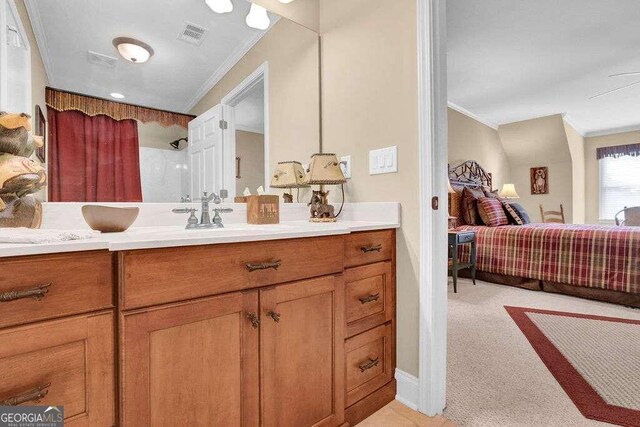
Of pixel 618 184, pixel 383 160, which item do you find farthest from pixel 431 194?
pixel 618 184

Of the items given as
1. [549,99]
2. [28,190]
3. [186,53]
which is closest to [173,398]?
[28,190]

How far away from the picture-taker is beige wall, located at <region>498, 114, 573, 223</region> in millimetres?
5875

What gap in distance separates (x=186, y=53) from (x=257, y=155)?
61 cm

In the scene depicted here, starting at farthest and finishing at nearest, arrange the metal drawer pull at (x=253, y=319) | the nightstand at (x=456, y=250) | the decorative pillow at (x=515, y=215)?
the decorative pillow at (x=515, y=215), the nightstand at (x=456, y=250), the metal drawer pull at (x=253, y=319)

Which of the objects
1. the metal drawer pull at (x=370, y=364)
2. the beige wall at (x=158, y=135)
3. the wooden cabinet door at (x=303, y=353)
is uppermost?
the beige wall at (x=158, y=135)

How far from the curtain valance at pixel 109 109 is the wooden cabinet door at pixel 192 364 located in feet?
3.10

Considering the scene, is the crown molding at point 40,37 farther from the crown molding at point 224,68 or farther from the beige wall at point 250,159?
the beige wall at point 250,159

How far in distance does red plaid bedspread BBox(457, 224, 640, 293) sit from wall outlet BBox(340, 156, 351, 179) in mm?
2710

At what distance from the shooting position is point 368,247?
1395 mm

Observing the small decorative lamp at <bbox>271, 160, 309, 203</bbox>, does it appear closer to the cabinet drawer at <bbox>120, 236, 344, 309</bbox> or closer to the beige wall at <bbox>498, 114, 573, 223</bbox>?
the cabinet drawer at <bbox>120, 236, 344, 309</bbox>

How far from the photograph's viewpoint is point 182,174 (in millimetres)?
1481

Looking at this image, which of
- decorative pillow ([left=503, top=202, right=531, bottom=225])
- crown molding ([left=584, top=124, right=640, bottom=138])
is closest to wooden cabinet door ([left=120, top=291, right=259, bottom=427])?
decorative pillow ([left=503, top=202, right=531, bottom=225])

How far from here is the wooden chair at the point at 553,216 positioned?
5941mm

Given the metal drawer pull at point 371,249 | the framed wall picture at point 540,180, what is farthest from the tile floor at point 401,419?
the framed wall picture at point 540,180
